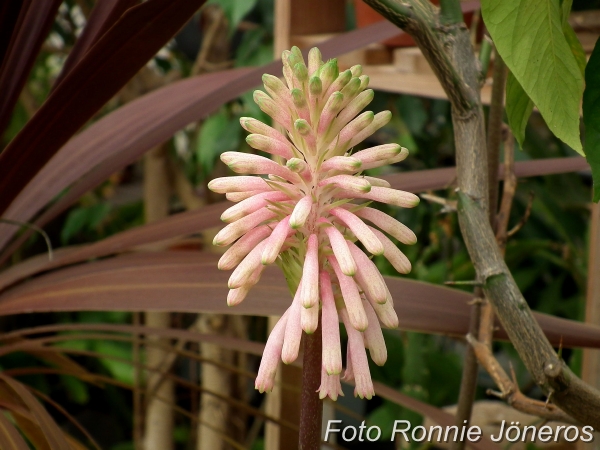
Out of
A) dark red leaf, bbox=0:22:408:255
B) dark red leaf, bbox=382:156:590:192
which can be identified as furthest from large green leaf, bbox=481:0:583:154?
dark red leaf, bbox=0:22:408:255

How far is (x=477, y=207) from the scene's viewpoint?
13.7 inches

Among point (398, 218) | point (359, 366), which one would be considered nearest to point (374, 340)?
point (359, 366)

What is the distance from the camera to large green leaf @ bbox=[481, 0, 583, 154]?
0.32m

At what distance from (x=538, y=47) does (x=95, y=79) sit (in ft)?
0.92

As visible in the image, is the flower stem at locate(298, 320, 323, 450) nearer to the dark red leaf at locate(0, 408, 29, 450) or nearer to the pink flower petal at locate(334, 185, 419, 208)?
the pink flower petal at locate(334, 185, 419, 208)

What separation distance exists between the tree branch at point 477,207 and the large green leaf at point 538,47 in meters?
0.03

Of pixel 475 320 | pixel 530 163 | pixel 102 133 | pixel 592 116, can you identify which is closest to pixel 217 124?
pixel 102 133

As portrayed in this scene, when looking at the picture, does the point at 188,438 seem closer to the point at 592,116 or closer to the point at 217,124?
the point at 217,124

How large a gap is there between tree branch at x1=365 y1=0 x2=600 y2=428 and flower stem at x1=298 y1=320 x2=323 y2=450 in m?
0.10

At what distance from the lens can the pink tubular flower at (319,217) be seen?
28cm

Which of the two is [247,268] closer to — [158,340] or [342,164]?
[342,164]

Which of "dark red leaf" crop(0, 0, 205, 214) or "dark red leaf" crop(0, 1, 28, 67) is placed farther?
"dark red leaf" crop(0, 1, 28, 67)

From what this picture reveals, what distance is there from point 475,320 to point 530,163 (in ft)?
0.70

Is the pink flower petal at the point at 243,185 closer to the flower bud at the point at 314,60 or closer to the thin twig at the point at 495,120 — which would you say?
the flower bud at the point at 314,60
